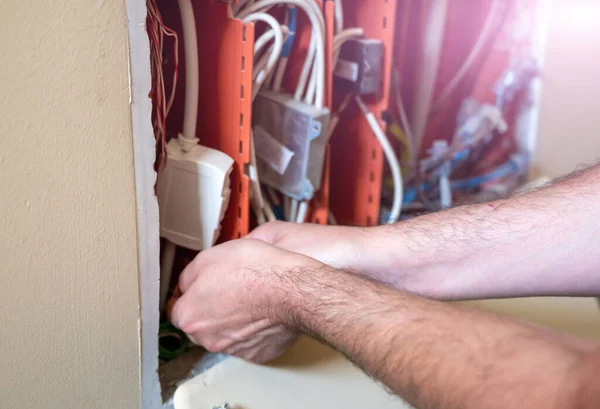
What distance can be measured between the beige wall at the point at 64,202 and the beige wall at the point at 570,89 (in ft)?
3.62

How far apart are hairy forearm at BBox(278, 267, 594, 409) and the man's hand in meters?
0.06

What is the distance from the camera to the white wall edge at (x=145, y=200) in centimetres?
56

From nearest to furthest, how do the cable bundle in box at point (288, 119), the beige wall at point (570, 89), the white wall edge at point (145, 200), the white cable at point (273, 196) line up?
the white wall edge at point (145, 200)
the cable bundle in box at point (288, 119)
the white cable at point (273, 196)
the beige wall at point (570, 89)

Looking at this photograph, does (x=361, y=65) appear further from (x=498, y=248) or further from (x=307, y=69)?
(x=498, y=248)

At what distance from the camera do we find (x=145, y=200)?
61 cm

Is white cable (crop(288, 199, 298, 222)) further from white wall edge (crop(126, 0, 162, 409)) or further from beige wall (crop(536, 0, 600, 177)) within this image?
beige wall (crop(536, 0, 600, 177))

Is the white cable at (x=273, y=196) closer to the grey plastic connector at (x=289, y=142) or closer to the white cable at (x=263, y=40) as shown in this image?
the grey plastic connector at (x=289, y=142)

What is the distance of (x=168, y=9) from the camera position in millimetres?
733

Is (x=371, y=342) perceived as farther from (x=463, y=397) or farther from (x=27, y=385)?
(x=27, y=385)

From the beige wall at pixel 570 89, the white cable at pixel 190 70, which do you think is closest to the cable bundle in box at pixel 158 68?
the white cable at pixel 190 70

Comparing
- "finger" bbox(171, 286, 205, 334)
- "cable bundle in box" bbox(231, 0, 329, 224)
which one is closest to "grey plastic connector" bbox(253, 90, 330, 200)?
"cable bundle in box" bbox(231, 0, 329, 224)

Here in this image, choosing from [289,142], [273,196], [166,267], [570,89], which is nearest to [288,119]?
[289,142]

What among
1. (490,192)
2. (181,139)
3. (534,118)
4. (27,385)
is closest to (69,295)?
(27,385)

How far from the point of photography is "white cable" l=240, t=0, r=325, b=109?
2.51 feet
